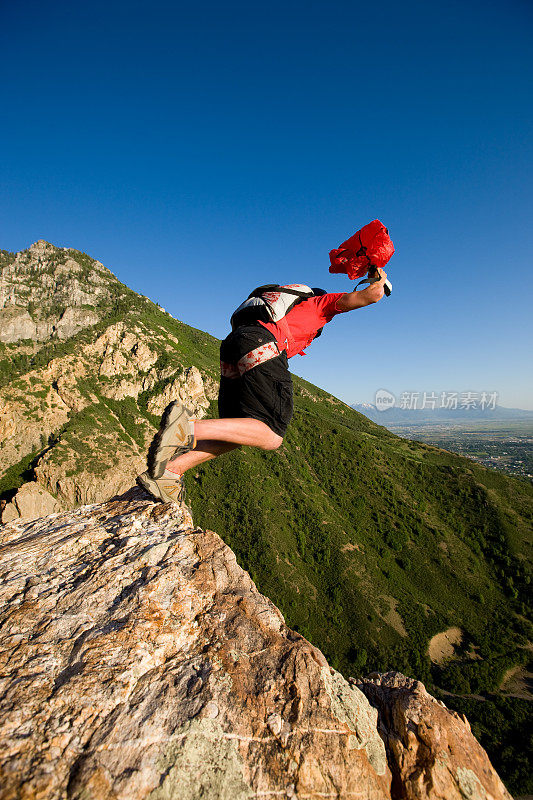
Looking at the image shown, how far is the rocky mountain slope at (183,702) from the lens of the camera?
1.83 meters

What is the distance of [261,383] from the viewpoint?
401 centimetres

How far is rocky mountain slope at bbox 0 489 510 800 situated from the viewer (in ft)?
5.99

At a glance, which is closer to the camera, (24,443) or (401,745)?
(401,745)

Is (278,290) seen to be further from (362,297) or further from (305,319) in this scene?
(362,297)

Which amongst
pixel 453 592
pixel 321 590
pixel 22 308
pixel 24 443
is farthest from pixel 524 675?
pixel 22 308

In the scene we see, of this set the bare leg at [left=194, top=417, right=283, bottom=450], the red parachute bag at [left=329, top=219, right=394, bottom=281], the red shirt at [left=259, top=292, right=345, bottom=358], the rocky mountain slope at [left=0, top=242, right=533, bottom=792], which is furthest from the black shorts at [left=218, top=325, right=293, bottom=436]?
the rocky mountain slope at [left=0, top=242, right=533, bottom=792]

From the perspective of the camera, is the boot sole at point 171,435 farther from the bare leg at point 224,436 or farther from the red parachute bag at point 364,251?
the red parachute bag at point 364,251

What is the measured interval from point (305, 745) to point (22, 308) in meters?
126

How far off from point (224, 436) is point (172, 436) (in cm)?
58

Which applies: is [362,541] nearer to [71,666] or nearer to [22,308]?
[71,666]

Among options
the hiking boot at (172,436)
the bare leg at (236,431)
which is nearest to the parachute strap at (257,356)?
the bare leg at (236,431)

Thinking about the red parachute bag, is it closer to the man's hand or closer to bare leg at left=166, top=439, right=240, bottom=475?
the man's hand

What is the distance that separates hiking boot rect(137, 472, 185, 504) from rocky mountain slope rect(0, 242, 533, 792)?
66.3 meters

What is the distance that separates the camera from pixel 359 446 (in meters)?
95.5
